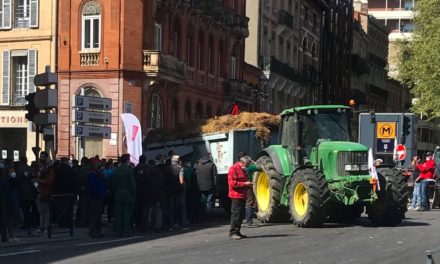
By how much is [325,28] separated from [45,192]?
198 ft

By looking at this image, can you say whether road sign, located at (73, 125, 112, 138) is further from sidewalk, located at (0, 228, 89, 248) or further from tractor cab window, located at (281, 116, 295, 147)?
tractor cab window, located at (281, 116, 295, 147)

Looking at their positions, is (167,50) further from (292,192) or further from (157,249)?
(157,249)

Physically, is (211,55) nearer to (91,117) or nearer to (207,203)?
(91,117)

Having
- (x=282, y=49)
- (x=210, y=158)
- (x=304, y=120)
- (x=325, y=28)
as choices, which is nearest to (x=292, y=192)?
(x=304, y=120)

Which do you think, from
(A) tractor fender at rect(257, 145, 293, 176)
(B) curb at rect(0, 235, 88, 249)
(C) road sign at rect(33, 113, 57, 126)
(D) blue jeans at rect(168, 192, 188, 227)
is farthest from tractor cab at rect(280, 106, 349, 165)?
(C) road sign at rect(33, 113, 57, 126)

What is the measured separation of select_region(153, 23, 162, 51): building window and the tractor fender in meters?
18.0

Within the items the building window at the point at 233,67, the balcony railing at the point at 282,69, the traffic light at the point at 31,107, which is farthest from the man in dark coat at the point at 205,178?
the balcony railing at the point at 282,69

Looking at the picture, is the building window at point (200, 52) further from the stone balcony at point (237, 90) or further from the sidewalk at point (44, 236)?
the sidewalk at point (44, 236)

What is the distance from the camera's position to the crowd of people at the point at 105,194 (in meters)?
17.7

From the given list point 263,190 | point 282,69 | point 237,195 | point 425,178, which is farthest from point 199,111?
point 237,195

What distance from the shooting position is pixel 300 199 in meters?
18.8

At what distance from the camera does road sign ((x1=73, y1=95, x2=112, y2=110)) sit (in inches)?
868

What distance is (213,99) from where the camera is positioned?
46.0 m

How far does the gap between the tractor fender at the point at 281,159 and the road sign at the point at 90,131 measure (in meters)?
5.24
